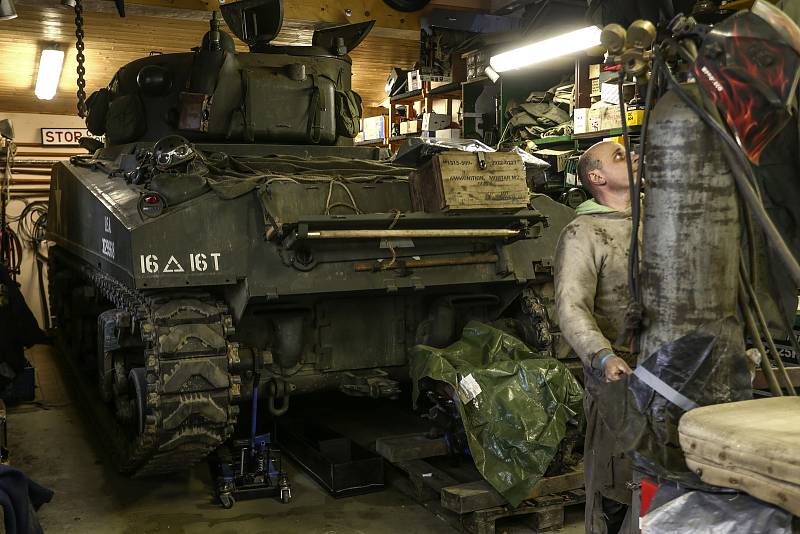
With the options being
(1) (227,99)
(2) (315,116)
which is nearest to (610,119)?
(2) (315,116)

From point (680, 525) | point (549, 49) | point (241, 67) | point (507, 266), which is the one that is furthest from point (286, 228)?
point (549, 49)

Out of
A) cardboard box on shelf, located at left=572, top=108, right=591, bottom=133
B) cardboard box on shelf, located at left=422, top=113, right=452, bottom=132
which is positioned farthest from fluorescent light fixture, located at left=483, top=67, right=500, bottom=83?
cardboard box on shelf, located at left=572, top=108, right=591, bottom=133

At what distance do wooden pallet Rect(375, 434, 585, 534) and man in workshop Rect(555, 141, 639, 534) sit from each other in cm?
125

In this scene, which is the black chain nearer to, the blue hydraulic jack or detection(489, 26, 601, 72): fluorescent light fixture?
the blue hydraulic jack

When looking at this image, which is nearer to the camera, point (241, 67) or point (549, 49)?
point (241, 67)

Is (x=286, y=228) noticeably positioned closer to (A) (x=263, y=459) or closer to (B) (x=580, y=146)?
(A) (x=263, y=459)

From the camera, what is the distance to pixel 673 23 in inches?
70.6

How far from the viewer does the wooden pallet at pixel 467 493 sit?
409 cm

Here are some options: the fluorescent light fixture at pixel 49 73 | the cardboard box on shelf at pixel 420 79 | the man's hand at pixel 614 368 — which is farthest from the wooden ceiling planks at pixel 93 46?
the man's hand at pixel 614 368

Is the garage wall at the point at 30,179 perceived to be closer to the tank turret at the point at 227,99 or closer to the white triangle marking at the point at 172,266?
the tank turret at the point at 227,99

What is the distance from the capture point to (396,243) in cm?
454

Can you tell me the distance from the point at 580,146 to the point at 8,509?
6102mm

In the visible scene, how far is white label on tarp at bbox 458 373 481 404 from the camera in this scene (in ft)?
14.0

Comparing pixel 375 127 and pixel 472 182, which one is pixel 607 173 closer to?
pixel 472 182
